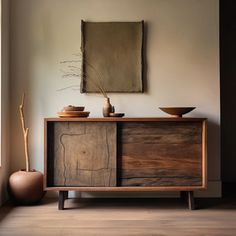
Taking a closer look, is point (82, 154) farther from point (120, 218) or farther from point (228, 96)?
point (228, 96)

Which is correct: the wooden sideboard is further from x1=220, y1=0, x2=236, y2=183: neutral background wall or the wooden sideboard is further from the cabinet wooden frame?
x1=220, y1=0, x2=236, y2=183: neutral background wall

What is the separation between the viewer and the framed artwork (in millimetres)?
3641

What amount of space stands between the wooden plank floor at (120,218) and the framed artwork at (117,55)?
111 cm

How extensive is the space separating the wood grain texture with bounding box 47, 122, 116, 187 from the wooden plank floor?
27cm

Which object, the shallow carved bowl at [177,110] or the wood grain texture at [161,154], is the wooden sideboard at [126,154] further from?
the shallow carved bowl at [177,110]

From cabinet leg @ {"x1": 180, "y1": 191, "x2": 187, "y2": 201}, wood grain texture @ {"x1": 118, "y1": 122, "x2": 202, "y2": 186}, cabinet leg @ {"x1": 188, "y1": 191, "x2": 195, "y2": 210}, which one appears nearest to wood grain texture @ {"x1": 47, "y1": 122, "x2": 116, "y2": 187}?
wood grain texture @ {"x1": 118, "y1": 122, "x2": 202, "y2": 186}

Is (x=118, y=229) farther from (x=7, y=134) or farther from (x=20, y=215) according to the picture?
(x=7, y=134)

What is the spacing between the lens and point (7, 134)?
141 inches

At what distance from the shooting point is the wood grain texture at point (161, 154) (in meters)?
3.19

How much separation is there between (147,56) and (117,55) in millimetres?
299

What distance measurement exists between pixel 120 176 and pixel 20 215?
882 mm

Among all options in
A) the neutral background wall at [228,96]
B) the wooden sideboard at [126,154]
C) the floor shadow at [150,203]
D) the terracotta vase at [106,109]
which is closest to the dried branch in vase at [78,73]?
the terracotta vase at [106,109]

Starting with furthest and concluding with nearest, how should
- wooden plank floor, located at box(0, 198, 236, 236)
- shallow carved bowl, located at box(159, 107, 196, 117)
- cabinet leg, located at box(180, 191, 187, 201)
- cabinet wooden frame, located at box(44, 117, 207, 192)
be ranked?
cabinet leg, located at box(180, 191, 187, 201)
shallow carved bowl, located at box(159, 107, 196, 117)
cabinet wooden frame, located at box(44, 117, 207, 192)
wooden plank floor, located at box(0, 198, 236, 236)

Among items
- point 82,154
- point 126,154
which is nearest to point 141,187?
point 126,154
